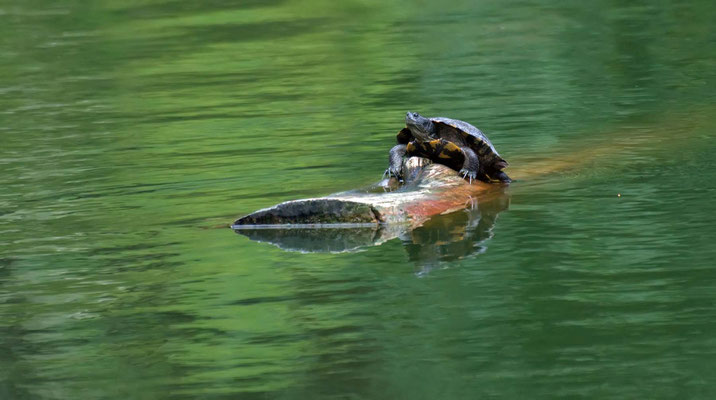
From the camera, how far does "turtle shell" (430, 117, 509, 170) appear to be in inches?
374

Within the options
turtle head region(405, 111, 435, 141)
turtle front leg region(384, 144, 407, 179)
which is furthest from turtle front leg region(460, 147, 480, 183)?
turtle front leg region(384, 144, 407, 179)

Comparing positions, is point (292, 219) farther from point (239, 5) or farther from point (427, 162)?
point (239, 5)

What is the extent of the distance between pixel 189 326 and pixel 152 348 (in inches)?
14.1

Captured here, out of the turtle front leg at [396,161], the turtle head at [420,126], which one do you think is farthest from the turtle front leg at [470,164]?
the turtle front leg at [396,161]

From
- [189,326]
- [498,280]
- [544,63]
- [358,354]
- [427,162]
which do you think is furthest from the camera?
[544,63]

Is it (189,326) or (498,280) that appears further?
(498,280)

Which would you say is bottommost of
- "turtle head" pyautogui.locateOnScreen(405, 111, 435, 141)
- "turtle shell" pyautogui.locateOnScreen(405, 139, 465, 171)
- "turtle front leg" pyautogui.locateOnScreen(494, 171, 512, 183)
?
"turtle front leg" pyautogui.locateOnScreen(494, 171, 512, 183)

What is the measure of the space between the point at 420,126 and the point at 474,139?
1.43ft

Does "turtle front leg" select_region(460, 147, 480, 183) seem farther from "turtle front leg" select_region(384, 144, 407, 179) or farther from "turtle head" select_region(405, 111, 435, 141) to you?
"turtle front leg" select_region(384, 144, 407, 179)

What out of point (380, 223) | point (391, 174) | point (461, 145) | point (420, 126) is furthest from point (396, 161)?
point (380, 223)

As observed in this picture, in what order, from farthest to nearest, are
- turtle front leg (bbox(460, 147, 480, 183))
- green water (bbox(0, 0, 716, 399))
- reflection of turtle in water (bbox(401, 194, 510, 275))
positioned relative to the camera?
1. turtle front leg (bbox(460, 147, 480, 183))
2. reflection of turtle in water (bbox(401, 194, 510, 275))
3. green water (bbox(0, 0, 716, 399))

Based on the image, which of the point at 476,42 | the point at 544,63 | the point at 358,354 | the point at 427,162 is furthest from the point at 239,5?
the point at 358,354

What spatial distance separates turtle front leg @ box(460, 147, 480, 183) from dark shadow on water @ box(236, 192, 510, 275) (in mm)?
705

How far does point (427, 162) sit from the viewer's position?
9.78 metres
